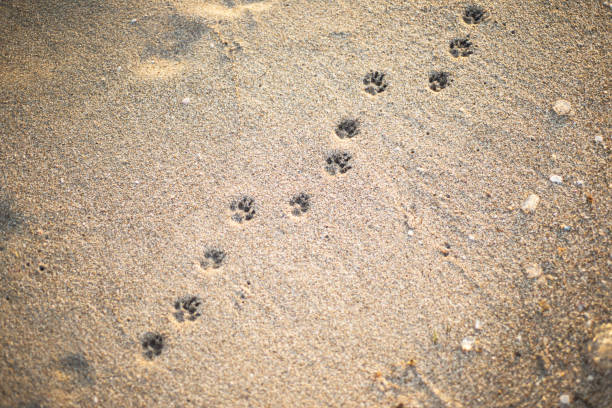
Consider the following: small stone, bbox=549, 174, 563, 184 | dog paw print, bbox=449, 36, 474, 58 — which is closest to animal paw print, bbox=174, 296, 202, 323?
small stone, bbox=549, 174, 563, 184

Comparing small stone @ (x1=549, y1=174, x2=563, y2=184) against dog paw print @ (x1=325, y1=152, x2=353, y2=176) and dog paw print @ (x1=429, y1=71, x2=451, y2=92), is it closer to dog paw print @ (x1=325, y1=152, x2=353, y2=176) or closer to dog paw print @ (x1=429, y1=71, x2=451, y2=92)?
dog paw print @ (x1=429, y1=71, x2=451, y2=92)

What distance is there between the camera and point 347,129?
2324 millimetres

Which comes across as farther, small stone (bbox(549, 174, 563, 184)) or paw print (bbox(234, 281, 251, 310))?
small stone (bbox(549, 174, 563, 184))

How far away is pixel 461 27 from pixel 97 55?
266 cm

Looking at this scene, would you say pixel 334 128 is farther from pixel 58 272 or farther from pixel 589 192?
pixel 58 272

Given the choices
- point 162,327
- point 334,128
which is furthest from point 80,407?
point 334,128

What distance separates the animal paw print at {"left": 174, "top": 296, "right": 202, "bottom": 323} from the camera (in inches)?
76.2

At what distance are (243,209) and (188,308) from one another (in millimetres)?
636

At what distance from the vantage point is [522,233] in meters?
2.05

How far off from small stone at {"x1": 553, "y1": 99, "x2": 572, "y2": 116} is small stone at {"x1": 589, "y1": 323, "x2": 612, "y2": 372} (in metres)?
1.31

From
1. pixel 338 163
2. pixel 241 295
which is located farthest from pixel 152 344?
pixel 338 163

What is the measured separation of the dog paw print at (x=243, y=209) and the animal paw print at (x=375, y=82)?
43.9 inches

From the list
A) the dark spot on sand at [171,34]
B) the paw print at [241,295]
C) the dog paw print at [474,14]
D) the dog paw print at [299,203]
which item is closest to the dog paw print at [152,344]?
the paw print at [241,295]

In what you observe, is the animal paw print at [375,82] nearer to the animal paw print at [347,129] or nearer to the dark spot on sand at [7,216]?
the animal paw print at [347,129]
